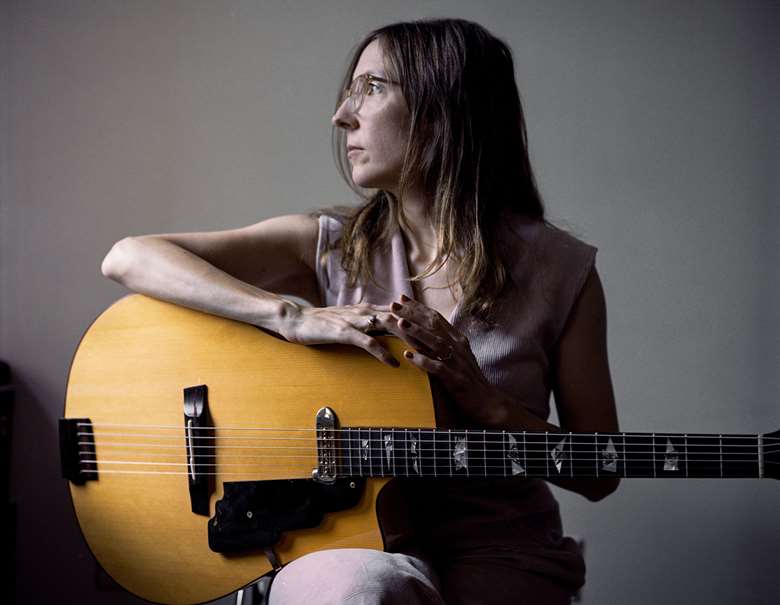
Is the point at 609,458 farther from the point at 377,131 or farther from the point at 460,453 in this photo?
the point at 377,131

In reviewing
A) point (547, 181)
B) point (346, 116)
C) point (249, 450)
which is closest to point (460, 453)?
point (249, 450)

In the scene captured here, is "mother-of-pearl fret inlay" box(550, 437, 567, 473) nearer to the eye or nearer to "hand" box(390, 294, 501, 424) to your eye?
"hand" box(390, 294, 501, 424)

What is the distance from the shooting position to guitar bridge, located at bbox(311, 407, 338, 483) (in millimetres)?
992

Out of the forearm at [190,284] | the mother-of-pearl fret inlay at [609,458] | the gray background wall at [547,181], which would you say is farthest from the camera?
the gray background wall at [547,181]

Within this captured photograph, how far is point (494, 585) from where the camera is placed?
102cm

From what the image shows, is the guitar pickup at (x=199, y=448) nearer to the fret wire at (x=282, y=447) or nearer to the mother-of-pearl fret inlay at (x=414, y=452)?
the fret wire at (x=282, y=447)

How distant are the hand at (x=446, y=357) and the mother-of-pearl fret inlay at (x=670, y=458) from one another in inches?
8.7

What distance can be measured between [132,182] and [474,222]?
960 millimetres

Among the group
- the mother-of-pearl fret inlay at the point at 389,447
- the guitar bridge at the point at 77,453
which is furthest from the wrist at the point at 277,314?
the guitar bridge at the point at 77,453

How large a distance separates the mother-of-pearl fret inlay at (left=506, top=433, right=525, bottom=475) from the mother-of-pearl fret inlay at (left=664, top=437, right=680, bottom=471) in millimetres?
181

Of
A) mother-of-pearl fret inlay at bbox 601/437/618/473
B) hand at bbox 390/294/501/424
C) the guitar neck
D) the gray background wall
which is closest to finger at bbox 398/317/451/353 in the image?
hand at bbox 390/294/501/424

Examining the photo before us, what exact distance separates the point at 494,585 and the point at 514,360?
0.32 metres

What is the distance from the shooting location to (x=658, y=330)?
170cm

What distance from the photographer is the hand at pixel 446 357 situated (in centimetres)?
96
